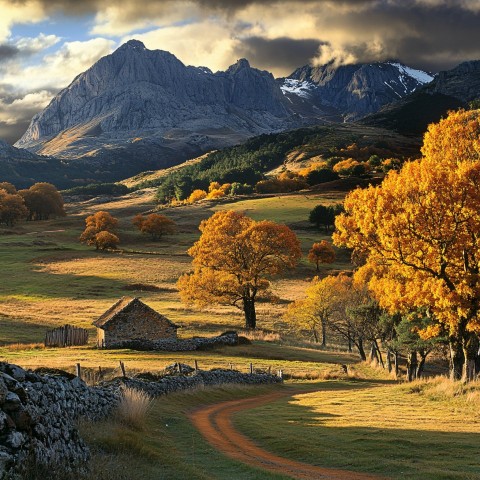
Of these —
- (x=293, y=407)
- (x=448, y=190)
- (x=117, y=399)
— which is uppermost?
(x=448, y=190)

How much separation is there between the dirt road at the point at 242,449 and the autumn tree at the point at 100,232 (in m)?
109

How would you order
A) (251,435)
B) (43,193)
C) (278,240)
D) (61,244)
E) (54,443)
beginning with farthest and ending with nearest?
(43,193), (61,244), (278,240), (251,435), (54,443)

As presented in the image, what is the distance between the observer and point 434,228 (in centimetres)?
2864

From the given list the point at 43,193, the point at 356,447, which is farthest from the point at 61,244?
the point at 356,447

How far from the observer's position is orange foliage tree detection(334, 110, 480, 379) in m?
27.7

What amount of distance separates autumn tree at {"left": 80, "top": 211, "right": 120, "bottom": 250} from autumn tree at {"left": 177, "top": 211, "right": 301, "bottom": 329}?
2620 inches

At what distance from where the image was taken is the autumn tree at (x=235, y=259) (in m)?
71.0

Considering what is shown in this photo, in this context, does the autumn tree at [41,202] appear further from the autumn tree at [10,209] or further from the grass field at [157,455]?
the grass field at [157,455]

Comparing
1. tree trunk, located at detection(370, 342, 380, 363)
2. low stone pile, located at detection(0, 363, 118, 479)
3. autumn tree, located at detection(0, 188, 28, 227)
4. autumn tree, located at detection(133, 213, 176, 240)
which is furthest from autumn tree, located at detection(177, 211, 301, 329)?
autumn tree, located at detection(0, 188, 28, 227)

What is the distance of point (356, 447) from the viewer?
18453 millimetres

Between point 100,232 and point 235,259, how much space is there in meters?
73.4

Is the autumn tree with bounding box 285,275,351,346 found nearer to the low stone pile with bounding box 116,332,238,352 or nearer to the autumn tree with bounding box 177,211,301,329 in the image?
the autumn tree with bounding box 177,211,301,329

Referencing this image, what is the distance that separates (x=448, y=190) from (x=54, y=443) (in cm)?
2252

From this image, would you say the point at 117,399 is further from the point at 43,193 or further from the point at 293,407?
the point at 43,193
